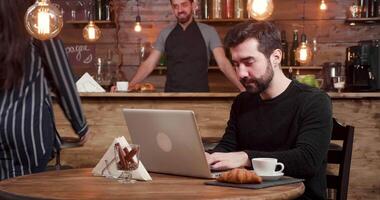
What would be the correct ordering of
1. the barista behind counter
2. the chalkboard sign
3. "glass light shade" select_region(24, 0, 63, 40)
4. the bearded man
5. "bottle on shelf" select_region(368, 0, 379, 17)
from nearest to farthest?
the bearded man
"glass light shade" select_region(24, 0, 63, 40)
the barista behind counter
"bottle on shelf" select_region(368, 0, 379, 17)
the chalkboard sign

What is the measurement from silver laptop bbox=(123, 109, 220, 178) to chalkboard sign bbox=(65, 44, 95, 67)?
5165 millimetres

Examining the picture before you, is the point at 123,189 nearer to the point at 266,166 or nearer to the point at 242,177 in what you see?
the point at 242,177

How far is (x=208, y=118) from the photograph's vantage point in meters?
4.61

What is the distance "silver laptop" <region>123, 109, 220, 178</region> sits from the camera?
2.10m

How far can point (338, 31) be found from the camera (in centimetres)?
698

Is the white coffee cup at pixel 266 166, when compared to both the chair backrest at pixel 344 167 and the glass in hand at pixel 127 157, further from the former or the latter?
the chair backrest at pixel 344 167

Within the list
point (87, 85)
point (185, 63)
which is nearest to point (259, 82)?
point (87, 85)

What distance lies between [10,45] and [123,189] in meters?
0.57

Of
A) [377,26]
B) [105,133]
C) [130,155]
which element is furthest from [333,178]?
[377,26]

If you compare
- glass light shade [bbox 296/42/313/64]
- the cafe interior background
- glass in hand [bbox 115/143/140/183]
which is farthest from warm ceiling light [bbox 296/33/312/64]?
glass in hand [bbox 115/143/140/183]

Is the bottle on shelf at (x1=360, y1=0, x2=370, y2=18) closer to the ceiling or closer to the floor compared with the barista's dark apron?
closer to the ceiling

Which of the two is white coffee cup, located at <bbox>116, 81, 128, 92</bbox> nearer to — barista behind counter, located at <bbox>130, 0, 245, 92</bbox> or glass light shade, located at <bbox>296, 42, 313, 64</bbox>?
barista behind counter, located at <bbox>130, 0, 245, 92</bbox>

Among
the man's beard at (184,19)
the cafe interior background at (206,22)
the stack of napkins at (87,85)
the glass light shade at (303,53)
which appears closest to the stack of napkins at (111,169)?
the stack of napkins at (87,85)

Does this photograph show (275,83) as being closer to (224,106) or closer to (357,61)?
(224,106)
